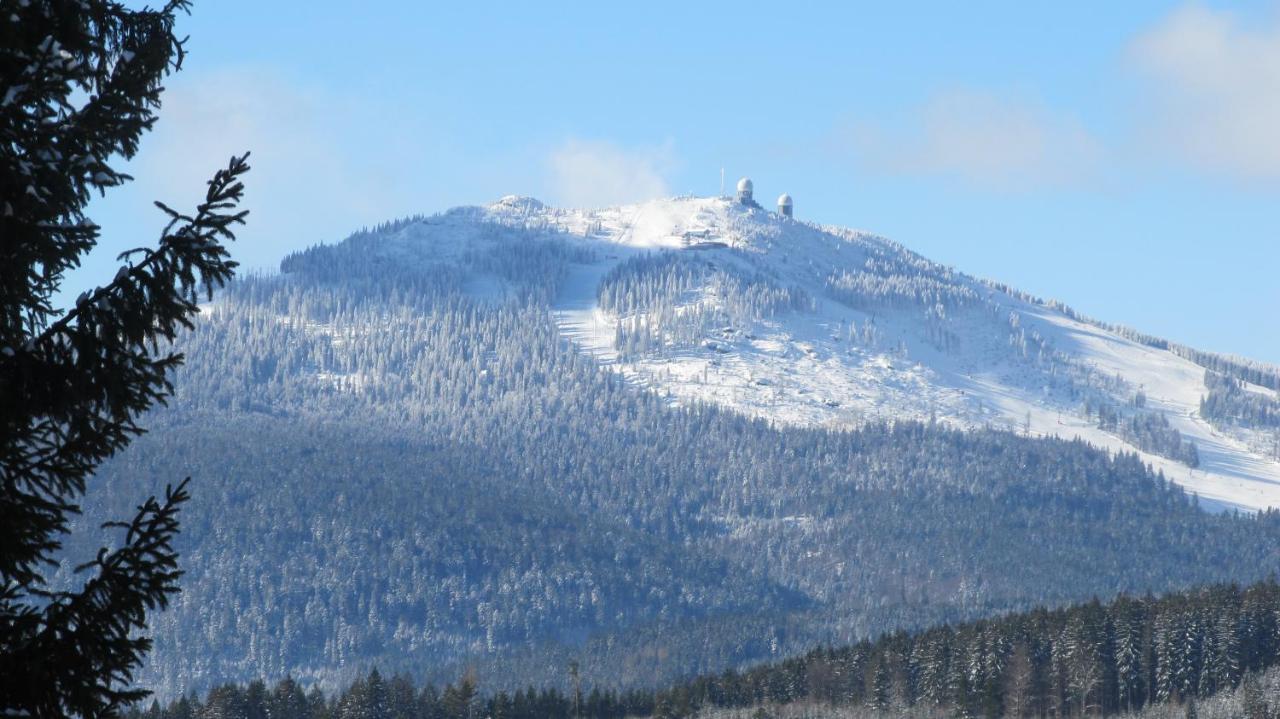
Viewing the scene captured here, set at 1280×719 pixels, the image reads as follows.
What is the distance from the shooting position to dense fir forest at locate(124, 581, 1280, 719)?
156m

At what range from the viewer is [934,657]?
16338 cm

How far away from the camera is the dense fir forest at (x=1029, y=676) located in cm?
15562

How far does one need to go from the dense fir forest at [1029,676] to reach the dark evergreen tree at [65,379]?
135195 millimetres

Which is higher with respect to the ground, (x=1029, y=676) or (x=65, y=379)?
(x=65, y=379)

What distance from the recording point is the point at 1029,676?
513 feet

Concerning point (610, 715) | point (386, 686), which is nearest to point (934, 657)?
point (610, 715)

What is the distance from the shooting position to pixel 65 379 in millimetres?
12898

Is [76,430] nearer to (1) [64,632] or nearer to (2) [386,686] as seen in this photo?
(1) [64,632]

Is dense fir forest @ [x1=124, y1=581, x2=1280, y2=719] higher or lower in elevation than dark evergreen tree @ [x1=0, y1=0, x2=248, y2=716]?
lower

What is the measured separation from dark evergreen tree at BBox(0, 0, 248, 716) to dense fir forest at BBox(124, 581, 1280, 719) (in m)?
135

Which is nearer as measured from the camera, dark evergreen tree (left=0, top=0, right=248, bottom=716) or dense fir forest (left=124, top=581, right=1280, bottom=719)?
dark evergreen tree (left=0, top=0, right=248, bottom=716)

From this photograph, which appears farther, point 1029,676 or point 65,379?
point 1029,676

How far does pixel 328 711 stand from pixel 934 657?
6352 centimetres

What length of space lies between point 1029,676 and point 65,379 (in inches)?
5994
